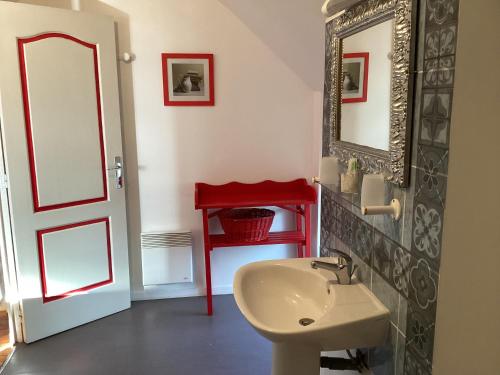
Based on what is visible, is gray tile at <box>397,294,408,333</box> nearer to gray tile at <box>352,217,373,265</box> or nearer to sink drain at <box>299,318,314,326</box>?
gray tile at <box>352,217,373,265</box>

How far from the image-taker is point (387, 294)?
4.59 ft

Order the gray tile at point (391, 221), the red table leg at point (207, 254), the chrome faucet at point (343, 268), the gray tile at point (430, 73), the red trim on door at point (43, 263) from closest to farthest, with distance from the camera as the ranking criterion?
the gray tile at point (430, 73)
the gray tile at point (391, 221)
the chrome faucet at point (343, 268)
the red trim on door at point (43, 263)
the red table leg at point (207, 254)

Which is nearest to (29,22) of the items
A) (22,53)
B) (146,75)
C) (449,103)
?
(22,53)

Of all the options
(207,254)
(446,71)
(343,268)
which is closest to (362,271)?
(343,268)

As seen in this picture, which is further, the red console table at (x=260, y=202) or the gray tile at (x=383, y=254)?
the red console table at (x=260, y=202)

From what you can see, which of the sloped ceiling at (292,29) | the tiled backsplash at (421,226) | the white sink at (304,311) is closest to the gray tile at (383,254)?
the tiled backsplash at (421,226)

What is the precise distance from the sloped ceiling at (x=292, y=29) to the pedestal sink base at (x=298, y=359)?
163 cm

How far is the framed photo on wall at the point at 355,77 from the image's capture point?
61.8 inches

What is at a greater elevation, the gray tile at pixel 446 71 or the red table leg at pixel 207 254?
the gray tile at pixel 446 71

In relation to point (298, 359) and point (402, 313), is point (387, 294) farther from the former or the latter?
point (298, 359)

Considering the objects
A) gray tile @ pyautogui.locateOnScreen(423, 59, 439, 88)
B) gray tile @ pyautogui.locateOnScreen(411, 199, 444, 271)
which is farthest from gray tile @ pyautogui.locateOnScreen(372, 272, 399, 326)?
gray tile @ pyautogui.locateOnScreen(423, 59, 439, 88)

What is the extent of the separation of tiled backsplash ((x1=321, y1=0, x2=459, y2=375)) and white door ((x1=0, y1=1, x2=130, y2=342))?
204 cm

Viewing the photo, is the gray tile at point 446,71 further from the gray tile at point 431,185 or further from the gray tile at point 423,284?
the gray tile at point 423,284

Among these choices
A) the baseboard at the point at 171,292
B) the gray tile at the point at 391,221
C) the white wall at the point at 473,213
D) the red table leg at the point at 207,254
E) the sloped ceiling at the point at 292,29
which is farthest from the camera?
the baseboard at the point at 171,292
